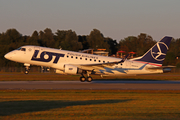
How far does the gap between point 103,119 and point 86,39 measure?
14080 centimetres

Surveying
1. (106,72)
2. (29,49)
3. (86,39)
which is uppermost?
(86,39)

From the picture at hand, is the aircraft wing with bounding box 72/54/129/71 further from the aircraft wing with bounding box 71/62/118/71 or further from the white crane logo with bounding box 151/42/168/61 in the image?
the white crane logo with bounding box 151/42/168/61

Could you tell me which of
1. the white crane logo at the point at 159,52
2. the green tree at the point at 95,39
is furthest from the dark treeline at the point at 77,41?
the white crane logo at the point at 159,52

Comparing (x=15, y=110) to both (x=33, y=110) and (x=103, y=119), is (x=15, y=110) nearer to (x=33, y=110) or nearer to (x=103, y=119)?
(x=33, y=110)

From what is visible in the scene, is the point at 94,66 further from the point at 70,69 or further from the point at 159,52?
the point at 159,52

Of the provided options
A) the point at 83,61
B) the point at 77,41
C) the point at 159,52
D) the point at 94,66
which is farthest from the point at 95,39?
the point at 94,66

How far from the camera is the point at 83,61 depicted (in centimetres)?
3394

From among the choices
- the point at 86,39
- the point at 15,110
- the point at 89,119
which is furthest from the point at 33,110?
the point at 86,39

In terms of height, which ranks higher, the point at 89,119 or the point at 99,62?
the point at 99,62

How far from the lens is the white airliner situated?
32.3 m

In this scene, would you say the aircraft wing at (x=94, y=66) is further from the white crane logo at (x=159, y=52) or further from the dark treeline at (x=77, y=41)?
the dark treeline at (x=77, y=41)

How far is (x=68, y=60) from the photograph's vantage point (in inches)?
1304

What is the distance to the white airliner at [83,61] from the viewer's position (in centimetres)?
3234

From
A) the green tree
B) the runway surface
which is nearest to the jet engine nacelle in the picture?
the runway surface
